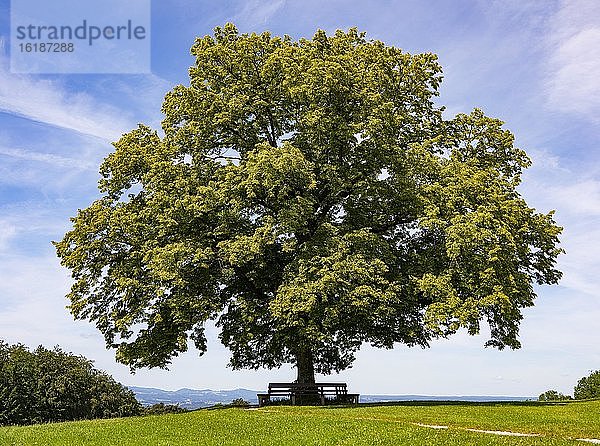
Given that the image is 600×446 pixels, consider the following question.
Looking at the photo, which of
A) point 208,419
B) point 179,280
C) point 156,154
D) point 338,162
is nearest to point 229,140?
point 156,154

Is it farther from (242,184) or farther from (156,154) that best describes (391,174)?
(156,154)

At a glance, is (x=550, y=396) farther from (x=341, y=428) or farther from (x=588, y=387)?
(x=341, y=428)

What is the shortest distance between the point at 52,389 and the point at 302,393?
24574 millimetres

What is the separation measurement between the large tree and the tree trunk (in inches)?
4.0

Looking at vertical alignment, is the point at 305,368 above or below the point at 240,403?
above

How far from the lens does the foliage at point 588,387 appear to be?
48.2 m

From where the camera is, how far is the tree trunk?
3341 cm

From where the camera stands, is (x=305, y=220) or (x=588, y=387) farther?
(x=588, y=387)

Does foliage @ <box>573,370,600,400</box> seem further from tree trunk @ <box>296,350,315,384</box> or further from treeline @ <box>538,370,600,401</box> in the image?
tree trunk @ <box>296,350,315,384</box>

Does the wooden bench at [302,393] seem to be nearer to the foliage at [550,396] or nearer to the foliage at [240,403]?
the foliage at [240,403]

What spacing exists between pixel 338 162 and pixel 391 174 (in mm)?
2777

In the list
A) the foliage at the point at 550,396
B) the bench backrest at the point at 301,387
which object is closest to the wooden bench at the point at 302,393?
the bench backrest at the point at 301,387

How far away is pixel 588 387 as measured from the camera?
161 ft

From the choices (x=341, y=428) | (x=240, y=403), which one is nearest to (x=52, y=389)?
(x=240, y=403)
